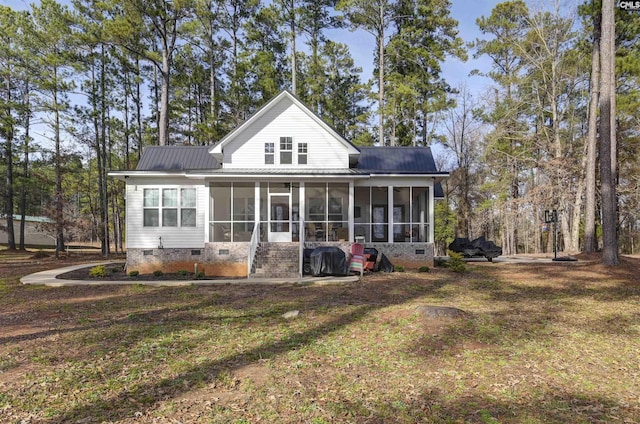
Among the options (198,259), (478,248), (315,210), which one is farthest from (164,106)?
(478,248)

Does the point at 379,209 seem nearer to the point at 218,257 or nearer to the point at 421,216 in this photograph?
the point at 421,216

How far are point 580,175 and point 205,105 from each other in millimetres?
26608

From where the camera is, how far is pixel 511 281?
11625 mm

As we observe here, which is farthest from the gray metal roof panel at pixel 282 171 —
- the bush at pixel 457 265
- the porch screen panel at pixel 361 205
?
the bush at pixel 457 265

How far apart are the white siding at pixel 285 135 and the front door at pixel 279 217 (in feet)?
4.59

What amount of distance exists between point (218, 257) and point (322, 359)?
1004 cm

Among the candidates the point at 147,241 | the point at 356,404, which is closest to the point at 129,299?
the point at 147,241

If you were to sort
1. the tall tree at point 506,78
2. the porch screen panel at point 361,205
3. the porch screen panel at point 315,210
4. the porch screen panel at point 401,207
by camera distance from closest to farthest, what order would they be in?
1. the porch screen panel at point 315,210
2. the porch screen panel at point 361,205
3. the porch screen panel at point 401,207
4. the tall tree at point 506,78

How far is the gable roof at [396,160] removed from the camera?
17359 millimetres

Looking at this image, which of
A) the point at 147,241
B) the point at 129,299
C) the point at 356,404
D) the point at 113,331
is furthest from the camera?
the point at 147,241

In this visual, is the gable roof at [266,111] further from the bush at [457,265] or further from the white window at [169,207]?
the bush at [457,265]

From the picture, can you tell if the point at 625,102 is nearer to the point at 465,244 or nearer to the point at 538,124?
the point at 538,124

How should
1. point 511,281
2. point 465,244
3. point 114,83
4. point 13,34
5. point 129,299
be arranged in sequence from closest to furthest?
point 129,299 < point 511,281 < point 465,244 < point 13,34 < point 114,83

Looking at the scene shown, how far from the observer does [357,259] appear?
13.3 m
